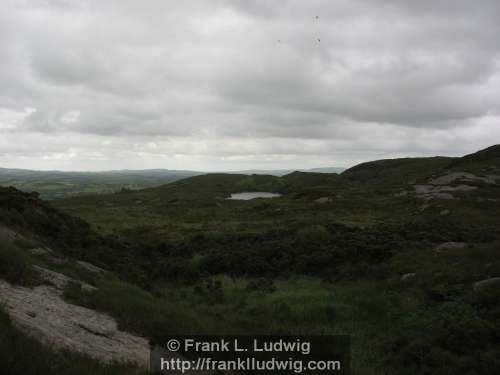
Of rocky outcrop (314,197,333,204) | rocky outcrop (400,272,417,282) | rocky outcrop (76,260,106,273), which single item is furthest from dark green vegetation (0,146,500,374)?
rocky outcrop (314,197,333,204)

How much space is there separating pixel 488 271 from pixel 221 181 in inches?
4844

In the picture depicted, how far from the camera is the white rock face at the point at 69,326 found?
25.3 feet

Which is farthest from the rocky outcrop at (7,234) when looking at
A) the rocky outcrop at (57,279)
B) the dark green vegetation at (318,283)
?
the rocky outcrop at (57,279)

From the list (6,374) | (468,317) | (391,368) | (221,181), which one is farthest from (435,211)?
(221,181)

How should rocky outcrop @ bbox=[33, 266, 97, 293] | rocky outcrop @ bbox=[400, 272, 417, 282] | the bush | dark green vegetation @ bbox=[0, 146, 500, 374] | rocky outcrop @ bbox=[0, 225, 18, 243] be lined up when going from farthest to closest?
1. rocky outcrop @ bbox=[400, 272, 417, 282]
2. rocky outcrop @ bbox=[0, 225, 18, 243]
3. rocky outcrop @ bbox=[33, 266, 97, 293]
4. the bush
5. dark green vegetation @ bbox=[0, 146, 500, 374]

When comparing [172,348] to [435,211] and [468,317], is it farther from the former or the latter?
[435,211]

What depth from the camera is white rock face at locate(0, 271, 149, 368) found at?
7711mm

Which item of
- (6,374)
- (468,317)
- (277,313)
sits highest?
(6,374)

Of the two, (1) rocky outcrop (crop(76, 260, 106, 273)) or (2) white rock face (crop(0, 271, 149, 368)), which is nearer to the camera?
(2) white rock face (crop(0, 271, 149, 368))

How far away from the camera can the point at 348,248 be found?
76.1ft

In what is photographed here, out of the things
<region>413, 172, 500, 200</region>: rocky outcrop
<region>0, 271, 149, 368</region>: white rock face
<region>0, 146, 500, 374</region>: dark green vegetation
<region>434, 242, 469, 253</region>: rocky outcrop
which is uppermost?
<region>413, 172, 500, 200</region>: rocky outcrop

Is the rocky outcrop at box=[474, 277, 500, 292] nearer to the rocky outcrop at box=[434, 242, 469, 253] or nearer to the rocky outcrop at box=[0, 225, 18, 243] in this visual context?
the rocky outcrop at box=[434, 242, 469, 253]

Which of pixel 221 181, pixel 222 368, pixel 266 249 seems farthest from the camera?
pixel 221 181

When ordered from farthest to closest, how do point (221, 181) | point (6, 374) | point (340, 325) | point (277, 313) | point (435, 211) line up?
point (221, 181) → point (435, 211) → point (277, 313) → point (340, 325) → point (6, 374)
